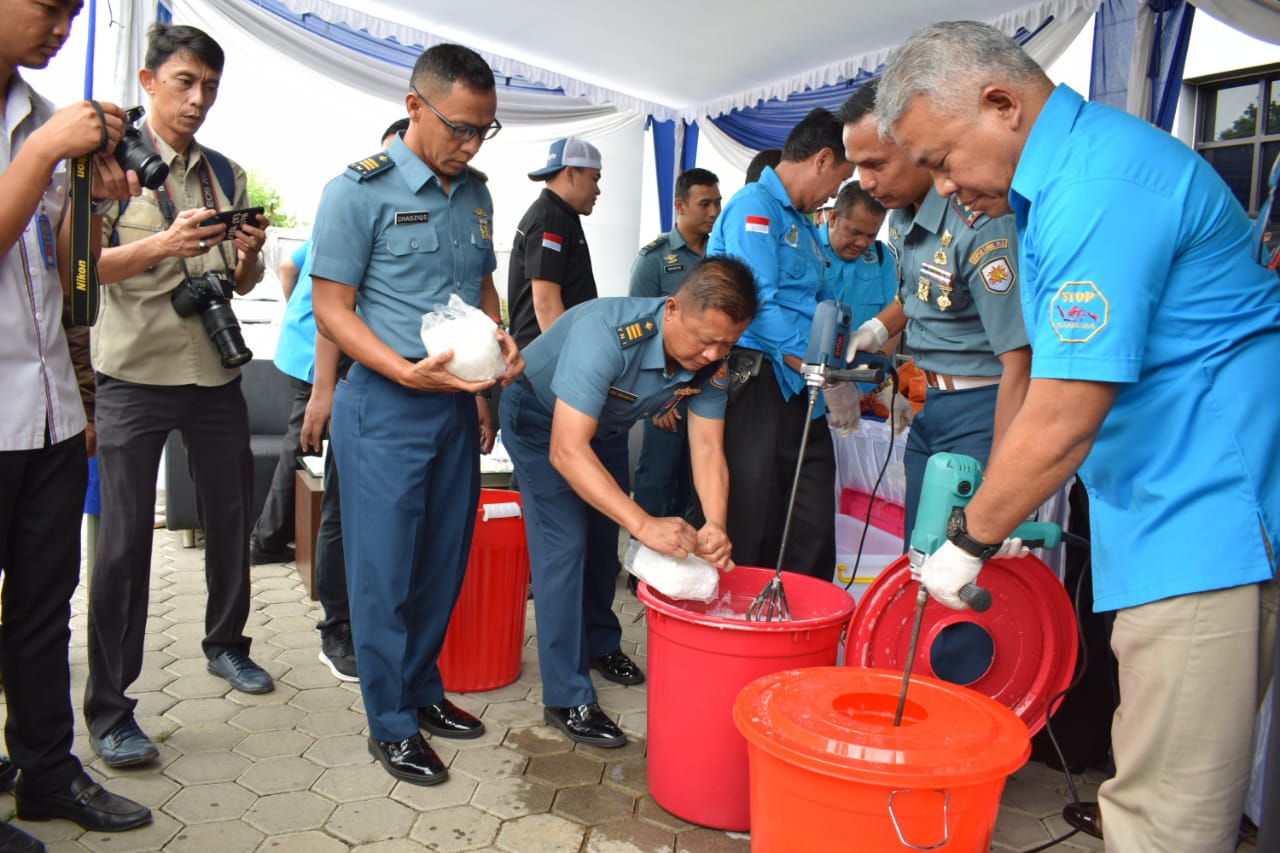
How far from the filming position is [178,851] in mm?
2119

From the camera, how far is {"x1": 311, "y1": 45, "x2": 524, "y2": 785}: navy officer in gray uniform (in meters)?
2.37

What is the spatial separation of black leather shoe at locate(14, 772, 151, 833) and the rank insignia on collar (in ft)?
5.35

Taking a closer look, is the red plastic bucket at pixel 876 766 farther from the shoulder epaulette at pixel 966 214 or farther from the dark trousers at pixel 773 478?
the dark trousers at pixel 773 478

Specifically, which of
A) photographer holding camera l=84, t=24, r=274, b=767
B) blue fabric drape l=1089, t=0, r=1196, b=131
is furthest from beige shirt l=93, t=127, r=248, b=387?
blue fabric drape l=1089, t=0, r=1196, b=131

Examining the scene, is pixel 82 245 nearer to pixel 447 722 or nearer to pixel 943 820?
pixel 447 722

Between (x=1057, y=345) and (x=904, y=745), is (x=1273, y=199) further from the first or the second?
(x=904, y=745)

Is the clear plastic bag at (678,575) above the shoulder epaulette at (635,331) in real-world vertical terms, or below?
below

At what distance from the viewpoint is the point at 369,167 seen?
242cm

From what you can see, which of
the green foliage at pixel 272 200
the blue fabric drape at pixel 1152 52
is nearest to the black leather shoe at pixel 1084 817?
the blue fabric drape at pixel 1152 52

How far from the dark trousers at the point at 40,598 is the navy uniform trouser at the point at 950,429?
6.46 ft

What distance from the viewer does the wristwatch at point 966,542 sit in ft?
5.09

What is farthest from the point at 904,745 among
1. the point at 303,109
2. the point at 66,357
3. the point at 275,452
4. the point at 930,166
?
the point at 303,109

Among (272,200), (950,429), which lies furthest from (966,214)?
(272,200)

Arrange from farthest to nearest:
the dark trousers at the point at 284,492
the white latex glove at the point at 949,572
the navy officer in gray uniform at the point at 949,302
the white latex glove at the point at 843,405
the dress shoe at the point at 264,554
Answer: the dress shoe at the point at 264,554 → the dark trousers at the point at 284,492 → the white latex glove at the point at 843,405 → the navy officer in gray uniform at the point at 949,302 → the white latex glove at the point at 949,572
